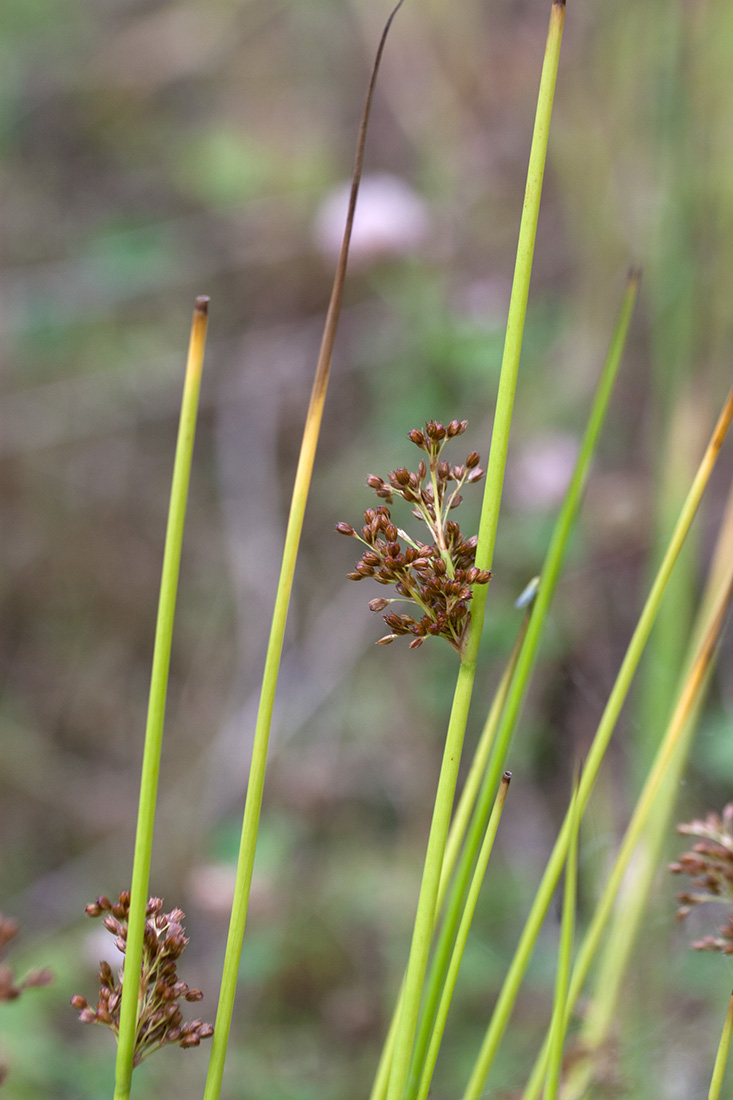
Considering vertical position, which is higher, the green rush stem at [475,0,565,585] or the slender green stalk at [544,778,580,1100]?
the green rush stem at [475,0,565,585]

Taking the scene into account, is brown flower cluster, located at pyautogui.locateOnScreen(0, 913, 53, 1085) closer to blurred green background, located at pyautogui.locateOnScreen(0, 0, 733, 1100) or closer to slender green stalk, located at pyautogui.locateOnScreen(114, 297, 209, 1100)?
slender green stalk, located at pyautogui.locateOnScreen(114, 297, 209, 1100)

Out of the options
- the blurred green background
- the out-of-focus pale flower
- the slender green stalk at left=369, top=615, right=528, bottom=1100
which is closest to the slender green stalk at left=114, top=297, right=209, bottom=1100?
the slender green stalk at left=369, top=615, right=528, bottom=1100

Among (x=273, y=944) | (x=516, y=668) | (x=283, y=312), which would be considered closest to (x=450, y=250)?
(x=283, y=312)

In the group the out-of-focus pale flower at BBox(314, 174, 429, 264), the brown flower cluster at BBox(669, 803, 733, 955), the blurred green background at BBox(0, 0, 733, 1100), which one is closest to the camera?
the brown flower cluster at BBox(669, 803, 733, 955)

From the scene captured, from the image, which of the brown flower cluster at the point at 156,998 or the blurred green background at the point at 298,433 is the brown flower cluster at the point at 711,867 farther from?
the blurred green background at the point at 298,433

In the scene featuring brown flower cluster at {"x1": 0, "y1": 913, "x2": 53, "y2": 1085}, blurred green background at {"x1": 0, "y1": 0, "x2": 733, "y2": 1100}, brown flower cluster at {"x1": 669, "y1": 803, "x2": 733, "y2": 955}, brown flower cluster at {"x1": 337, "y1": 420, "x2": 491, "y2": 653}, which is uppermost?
blurred green background at {"x1": 0, "y1": 0, "x2": 733, "y2": 1100}

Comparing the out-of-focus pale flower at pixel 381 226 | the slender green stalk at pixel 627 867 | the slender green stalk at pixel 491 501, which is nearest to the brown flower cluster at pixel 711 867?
the slender green stalk at pixel 627 867
